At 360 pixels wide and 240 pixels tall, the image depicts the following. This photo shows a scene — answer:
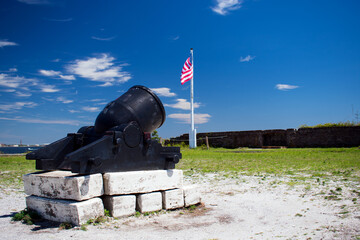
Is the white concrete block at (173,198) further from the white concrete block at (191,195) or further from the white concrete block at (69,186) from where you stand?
the white concrete block at (69,186)

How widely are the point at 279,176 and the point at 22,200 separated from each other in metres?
5.48

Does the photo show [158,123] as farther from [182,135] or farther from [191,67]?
[182,135]

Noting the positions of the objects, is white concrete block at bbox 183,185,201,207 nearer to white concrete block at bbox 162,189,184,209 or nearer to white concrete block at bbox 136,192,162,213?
white concrete block at bbox 162,189,184,209

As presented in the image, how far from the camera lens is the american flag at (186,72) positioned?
2058cm

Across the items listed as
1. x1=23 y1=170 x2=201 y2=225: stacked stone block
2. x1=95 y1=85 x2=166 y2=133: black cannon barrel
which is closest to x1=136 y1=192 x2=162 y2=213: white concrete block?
x1=23 y1=170 x2=201 y2=225: stacked stone block

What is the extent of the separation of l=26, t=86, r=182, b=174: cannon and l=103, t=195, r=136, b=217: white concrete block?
38cm

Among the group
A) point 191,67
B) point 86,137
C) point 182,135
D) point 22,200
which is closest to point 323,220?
point 86,137

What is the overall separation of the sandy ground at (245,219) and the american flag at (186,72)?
15189 mm

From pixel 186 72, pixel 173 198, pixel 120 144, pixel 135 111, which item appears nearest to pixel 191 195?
pixel 173 198

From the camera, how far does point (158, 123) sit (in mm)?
5016

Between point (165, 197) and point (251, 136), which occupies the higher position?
point (251, 136)

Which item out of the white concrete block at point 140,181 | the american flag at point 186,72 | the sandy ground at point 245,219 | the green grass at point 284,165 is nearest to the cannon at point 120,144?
the white concrete block at point 140,181

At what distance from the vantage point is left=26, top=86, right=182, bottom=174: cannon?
13.0ft

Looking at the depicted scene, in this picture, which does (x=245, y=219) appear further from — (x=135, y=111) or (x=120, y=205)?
(x=135, y=111)
